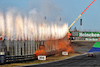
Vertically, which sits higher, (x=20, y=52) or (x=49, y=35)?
(x=49, y=35)

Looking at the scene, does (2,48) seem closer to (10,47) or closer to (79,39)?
(10,47)

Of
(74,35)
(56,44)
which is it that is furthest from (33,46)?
(74,35)

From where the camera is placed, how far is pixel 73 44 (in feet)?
290

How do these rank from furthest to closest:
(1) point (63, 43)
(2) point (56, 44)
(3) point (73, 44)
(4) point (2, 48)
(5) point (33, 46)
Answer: (3) point (73, 44) < (1) point (63, 43) < (2) point (56, 44) < (5) point (33, 46) < (4) point (2, 48)

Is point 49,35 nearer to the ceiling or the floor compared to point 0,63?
nearer to the ceiling

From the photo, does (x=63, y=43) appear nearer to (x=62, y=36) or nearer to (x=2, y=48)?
(x=62, y=36)

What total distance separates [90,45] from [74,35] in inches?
681

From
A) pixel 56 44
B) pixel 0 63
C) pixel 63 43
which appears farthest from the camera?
pixel 63 43

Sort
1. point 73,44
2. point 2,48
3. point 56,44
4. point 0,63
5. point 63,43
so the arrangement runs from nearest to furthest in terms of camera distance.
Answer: point 0,63 < point 2,48 < point 56,44 < point 63,43 < point 73,44

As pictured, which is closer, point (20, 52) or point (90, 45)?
point (20, 52)

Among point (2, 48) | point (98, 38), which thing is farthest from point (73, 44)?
point (2, 48)

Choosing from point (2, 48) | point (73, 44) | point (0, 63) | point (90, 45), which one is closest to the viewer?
point (0, 63)

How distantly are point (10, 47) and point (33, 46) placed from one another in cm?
791

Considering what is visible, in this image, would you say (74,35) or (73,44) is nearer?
(74,35)
